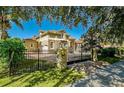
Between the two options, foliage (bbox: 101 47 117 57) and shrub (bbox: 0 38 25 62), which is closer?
shrub (bbox: 0 38 25 62)

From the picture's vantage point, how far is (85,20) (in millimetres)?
8156

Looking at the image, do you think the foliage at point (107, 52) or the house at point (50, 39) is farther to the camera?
the house at point (50, 39)

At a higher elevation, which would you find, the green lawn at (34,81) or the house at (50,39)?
the house at (50,39)

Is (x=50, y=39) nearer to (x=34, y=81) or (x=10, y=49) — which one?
(x=10, y=49)

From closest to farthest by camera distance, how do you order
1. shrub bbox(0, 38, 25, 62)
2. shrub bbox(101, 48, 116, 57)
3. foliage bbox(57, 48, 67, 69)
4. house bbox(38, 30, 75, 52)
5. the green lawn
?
the green lawn → shrub bbox(0, 38, 25, 62) → foliage bbox(57, 48, 67, 69) → shrub bbox(101, 48, 116, 57) → house bbox(38, 30, 75, 52)

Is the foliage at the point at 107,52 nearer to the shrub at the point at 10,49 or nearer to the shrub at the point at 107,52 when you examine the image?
the shrub at the point at 107,52

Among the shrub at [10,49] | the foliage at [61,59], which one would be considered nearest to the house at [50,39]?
the foliage at [61,59]

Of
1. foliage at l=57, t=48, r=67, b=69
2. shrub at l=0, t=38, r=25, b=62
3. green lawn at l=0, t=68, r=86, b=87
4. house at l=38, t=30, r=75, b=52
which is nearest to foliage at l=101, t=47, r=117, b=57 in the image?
foliage at l=57, t=48, r=67, b=69

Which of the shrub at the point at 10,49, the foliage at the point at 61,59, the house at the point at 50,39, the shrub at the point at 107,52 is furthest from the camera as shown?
the house at the point at 50,39

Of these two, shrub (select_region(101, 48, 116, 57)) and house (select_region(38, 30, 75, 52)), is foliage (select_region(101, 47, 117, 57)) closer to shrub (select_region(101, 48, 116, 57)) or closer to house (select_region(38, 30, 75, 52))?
shrub (select_region(101, 48, 116, 57))

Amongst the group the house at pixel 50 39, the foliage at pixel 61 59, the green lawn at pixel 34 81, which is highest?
the house at pixel 50 39
